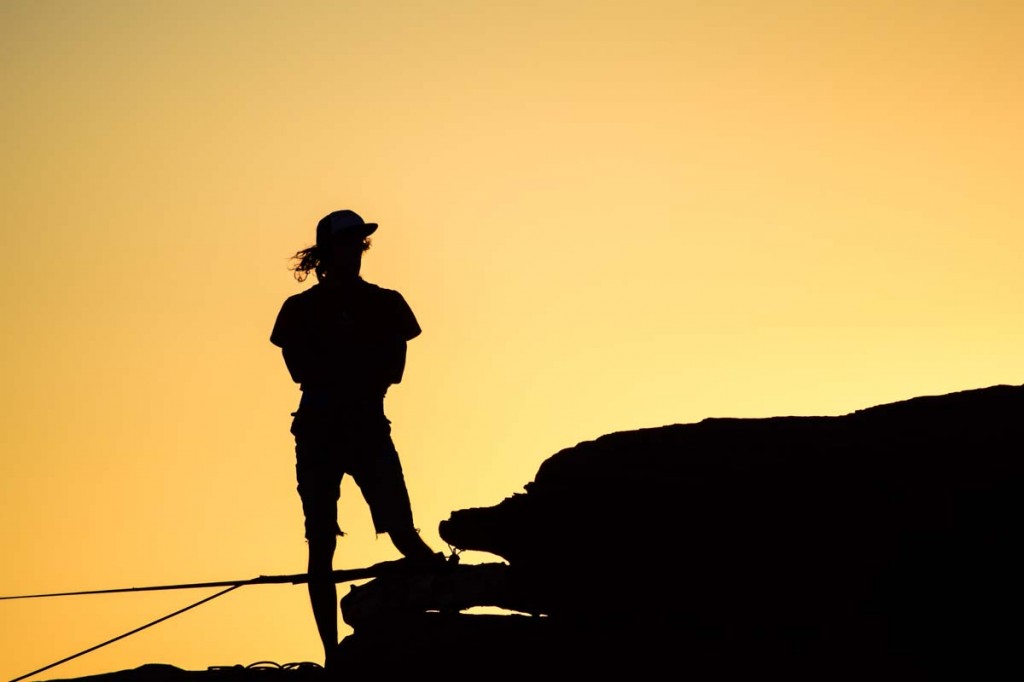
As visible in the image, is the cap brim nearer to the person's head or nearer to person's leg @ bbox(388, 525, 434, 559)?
the person's head

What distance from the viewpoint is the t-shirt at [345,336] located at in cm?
1495

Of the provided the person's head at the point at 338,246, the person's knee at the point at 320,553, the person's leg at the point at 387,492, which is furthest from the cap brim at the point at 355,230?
the person's knee at the point at 320,553

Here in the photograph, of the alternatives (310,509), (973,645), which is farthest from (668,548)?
(310,509)

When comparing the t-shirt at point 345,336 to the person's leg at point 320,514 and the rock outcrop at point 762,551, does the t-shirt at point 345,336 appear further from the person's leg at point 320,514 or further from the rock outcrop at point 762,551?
the rock outcrop at point 762,551

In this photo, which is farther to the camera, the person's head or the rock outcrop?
the person's head

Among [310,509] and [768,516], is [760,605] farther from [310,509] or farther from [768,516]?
[310,509]

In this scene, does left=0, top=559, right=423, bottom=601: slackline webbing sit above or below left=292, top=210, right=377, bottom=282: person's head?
below

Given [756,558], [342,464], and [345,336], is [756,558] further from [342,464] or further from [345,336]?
[345,336]

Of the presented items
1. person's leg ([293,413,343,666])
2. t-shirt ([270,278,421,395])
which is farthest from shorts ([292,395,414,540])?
t-shirt ([270,278,421,395])

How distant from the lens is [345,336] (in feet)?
49.1

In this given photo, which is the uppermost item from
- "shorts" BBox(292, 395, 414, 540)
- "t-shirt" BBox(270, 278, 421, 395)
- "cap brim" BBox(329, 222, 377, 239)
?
"cap brim" BBox(329, 222, 377, 239)

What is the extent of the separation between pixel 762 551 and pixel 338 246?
4.77 meters

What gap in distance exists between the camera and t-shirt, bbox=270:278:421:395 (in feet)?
A: 49.1

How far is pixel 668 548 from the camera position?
13.0 m
